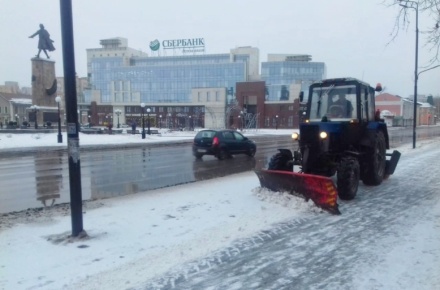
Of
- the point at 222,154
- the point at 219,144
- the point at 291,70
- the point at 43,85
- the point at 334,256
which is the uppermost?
the point at 291,70

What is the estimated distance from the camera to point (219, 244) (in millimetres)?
5828

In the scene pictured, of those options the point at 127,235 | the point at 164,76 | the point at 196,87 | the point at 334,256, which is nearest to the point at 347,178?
the point at 334,256

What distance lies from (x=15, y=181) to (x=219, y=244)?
31.0ft

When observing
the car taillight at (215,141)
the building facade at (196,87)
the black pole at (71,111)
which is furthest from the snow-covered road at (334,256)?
the building facade at (196,87)

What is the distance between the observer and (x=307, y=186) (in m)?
8.09

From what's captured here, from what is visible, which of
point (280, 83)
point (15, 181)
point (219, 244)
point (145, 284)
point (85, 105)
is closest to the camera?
point (145, 284)

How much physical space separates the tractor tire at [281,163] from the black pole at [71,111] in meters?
5.17

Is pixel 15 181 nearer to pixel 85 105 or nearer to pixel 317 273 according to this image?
pixel 317 273

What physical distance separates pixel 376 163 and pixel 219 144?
10.1 metres

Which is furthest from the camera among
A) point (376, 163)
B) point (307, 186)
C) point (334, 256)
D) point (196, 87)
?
point (196, 87)

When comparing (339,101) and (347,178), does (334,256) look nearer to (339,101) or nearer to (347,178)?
(347,178)

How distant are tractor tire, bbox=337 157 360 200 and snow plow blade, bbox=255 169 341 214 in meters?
0.97

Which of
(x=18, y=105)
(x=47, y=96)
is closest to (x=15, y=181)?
(x=47, y=96)

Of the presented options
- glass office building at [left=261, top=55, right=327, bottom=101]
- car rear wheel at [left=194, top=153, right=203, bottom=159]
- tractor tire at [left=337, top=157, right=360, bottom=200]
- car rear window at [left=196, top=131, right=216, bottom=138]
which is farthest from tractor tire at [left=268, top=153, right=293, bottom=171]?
glass office building at [left=261, top=55, right=327, bottom=101]
